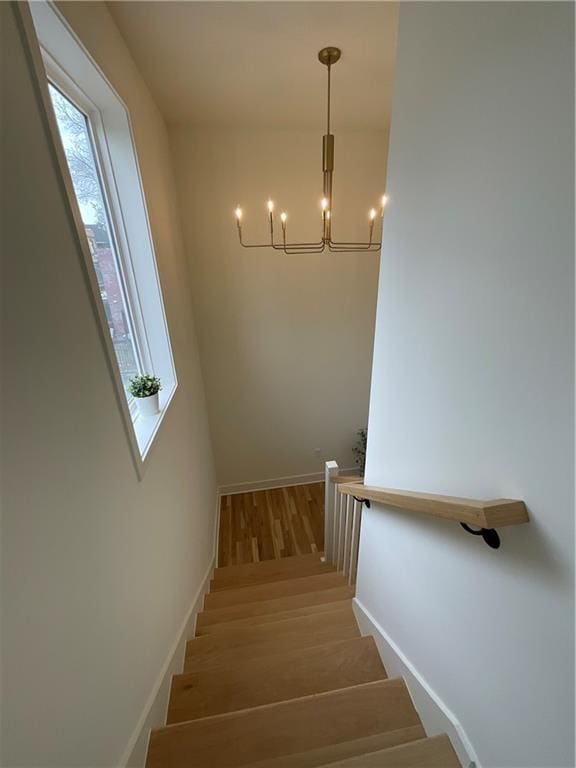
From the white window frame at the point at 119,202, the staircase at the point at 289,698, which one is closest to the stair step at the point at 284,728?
the staircase at the point at 289,698

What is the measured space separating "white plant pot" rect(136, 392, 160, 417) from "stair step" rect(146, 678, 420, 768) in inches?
48.1

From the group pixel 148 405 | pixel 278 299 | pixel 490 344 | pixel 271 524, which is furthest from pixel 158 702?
pixel 278 299

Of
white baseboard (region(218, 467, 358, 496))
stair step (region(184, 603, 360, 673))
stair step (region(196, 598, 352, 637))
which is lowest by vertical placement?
white baseboard (region(218, 467, 358, 496))

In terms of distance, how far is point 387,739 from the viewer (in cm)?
115

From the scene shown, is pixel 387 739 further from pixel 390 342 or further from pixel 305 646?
pixel 390 342

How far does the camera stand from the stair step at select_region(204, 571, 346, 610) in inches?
90.9

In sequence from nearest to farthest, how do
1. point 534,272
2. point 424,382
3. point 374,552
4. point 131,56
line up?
point 534,272 < point 424,382 < point 374,552 < point 131,56

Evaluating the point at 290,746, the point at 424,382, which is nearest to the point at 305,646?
the point at 290,746

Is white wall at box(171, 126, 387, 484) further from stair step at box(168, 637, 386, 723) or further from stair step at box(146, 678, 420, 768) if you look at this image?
stair step at box(146, 678, 420, 768)

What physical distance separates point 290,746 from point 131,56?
3142 millimetres

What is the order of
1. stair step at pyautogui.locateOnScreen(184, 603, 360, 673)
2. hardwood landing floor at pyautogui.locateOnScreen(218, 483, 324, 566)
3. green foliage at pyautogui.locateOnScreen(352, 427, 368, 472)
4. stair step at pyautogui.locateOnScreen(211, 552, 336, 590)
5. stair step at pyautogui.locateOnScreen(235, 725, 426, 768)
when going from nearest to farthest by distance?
stair step at pyautogui.locateOnScreen(235, 725, 426, 768) → stair step at pyautogui.locateOnScreen(184, 603, 360, 673) → stair step at pyautogui.locateOnScreen(211, 552, 336, 590) → hardwood landing floor at pyautogui.locateOnScreen(218, 483, 324, 566) → green foliage at pyautogui.locateOnScreen(352, 427, 368, 472)

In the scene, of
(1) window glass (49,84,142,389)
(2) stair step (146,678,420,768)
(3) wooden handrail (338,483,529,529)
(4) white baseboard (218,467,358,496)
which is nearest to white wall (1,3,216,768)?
(2) stair step (146,678,420,768)

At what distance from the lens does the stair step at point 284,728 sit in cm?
115

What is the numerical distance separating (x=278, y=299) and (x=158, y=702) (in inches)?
112
